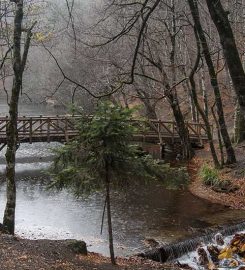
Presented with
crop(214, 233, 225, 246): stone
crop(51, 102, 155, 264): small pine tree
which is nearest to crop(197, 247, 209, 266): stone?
crop(214, 233, 225, 246): stone

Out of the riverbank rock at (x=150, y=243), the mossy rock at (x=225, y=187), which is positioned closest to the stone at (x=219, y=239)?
the riverbank rock at (x=150, y=243)

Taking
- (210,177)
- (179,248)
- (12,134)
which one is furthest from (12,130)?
(210,177)

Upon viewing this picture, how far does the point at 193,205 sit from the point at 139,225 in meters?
2.95

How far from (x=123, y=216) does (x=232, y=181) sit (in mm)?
5134

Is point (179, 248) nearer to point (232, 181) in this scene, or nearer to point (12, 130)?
point (12, 130)

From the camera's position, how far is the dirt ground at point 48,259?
25.8 feet

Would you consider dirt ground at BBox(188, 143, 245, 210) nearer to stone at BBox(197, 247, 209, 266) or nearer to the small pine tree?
stone at BBox(197, 247, 209, 266)

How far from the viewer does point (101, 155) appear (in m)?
9.21

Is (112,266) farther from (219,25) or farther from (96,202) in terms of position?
(96,202)

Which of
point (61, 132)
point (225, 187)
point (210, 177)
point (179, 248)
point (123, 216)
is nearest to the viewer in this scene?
point (179, 248)

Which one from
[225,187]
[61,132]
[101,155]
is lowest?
[225,187]

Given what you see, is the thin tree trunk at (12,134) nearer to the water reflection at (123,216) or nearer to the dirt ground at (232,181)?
the water reflection at (123,216)

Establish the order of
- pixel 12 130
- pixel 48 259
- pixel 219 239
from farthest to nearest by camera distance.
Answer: pixel 219 239, pixel 12 130, pixel 48 259

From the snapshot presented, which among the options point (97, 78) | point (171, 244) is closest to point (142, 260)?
point (171, 244)
